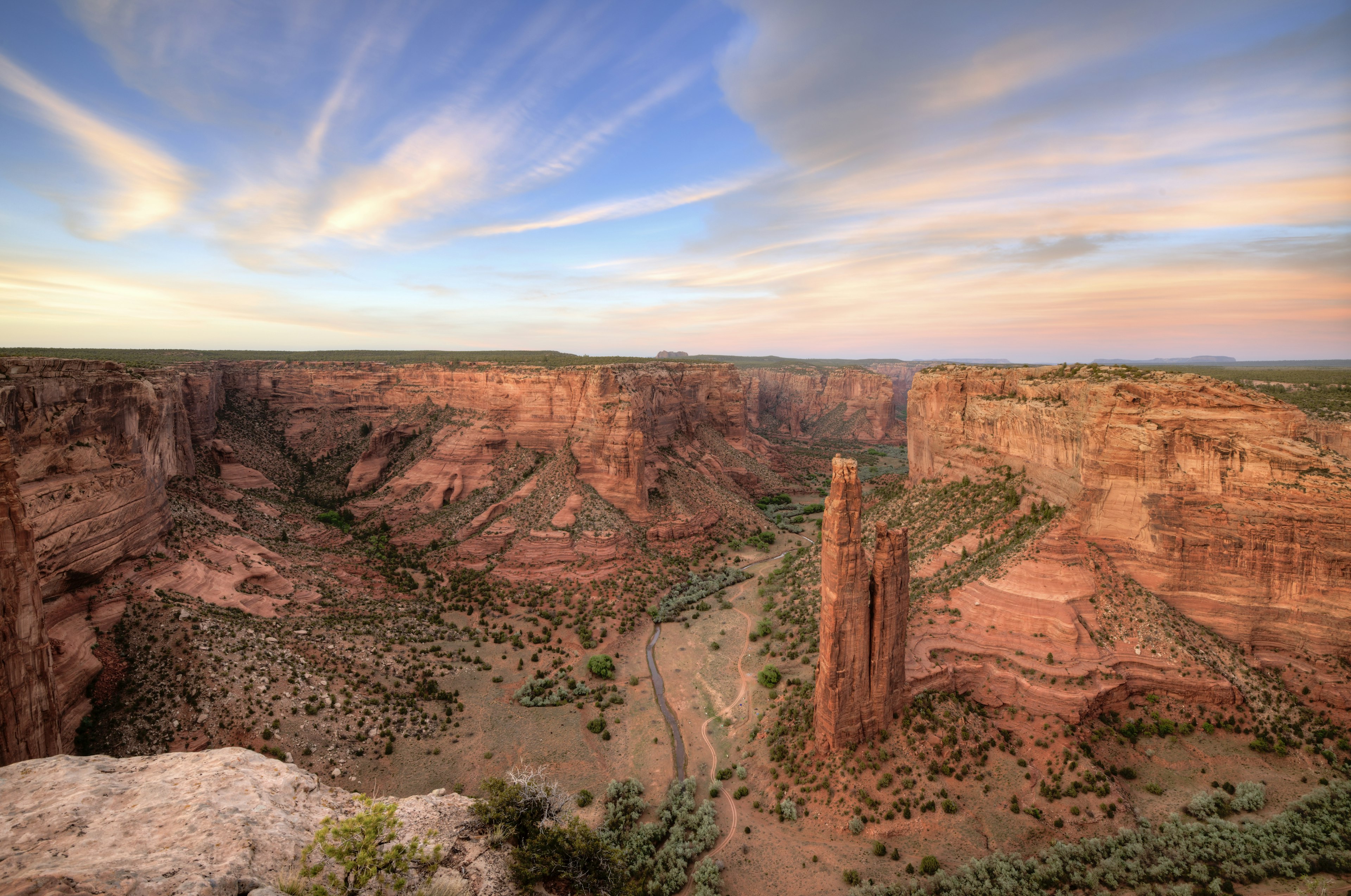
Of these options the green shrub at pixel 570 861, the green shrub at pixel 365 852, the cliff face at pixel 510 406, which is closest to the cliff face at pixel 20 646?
the green shrub at pixel 365 852

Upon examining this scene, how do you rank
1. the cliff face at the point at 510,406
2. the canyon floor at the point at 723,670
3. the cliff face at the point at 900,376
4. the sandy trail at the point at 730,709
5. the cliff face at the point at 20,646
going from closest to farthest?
1. the cliff face at the point at 20,646
2. the canyon floor at the point at 723,670
3. the sandy trail at the point at 730,709
4. the cliff face at the point at 510,406
5. the cliff face at the point at 900,376

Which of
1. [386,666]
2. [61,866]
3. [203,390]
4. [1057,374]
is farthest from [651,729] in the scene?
[203,390]

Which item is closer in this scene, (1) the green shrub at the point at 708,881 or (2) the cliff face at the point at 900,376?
(1) the green shrub at the point at 708,881

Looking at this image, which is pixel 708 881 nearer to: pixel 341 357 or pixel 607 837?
pixel 607 837

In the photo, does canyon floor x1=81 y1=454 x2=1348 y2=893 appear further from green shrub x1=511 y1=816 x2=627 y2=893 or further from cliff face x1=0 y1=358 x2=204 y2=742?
green shrub x1=511 y1=816 x2=627 y2=893

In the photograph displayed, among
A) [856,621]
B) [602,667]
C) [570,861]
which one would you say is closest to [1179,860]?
[856,621]

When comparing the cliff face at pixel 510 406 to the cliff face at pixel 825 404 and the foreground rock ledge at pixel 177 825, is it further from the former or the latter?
the cliff face at pixel 825 404
